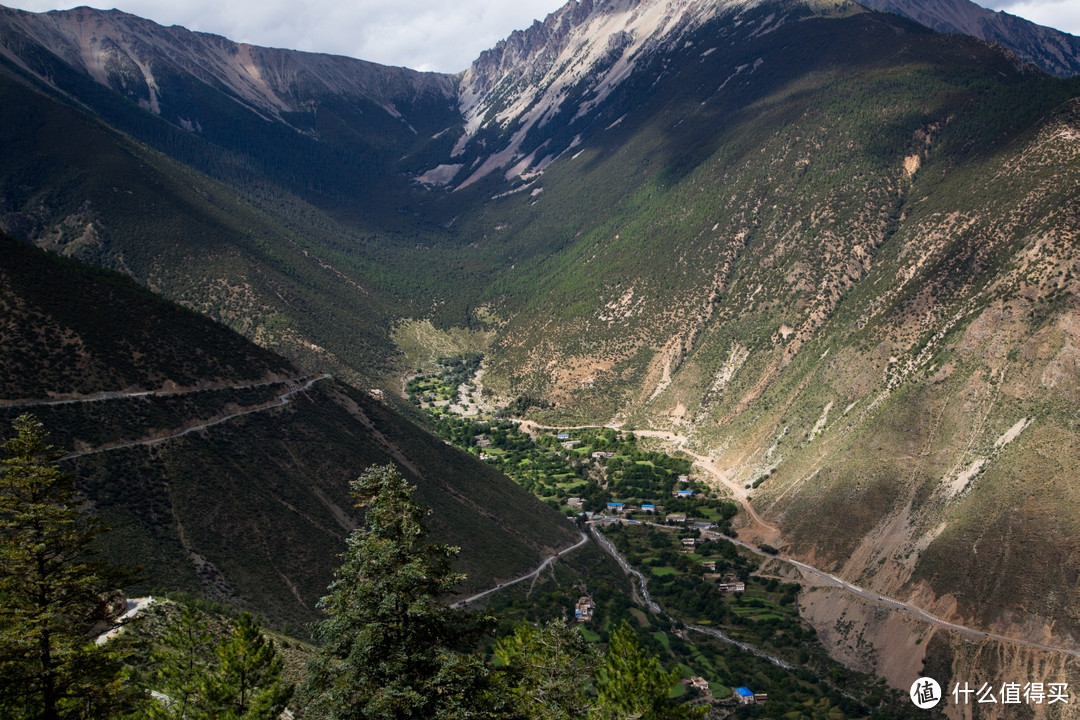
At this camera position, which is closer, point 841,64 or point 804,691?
point 804,691

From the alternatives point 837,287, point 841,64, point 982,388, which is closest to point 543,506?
point 982,388

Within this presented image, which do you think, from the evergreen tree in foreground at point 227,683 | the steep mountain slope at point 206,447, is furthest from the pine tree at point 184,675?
the steep mountain slope at point 206,447

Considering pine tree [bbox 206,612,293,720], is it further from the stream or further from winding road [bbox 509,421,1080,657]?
winding road [bbox 509,421,1080,657]

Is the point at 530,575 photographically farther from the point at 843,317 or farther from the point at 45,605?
the point at 843,317

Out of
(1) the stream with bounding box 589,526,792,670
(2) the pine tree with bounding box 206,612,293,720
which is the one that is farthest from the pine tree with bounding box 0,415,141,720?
(1) the stream with bounding box 589,526,792,670

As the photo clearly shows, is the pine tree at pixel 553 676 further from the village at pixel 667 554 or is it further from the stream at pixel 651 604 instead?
the stream at pixel 651 604

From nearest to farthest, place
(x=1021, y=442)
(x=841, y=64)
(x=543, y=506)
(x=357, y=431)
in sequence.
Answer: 1. (x=1021, y=442)
2. (x=357, y=431)
3. (x=543, y=506)
4. (x=841, y=64)

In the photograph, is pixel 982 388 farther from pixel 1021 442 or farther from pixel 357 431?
pixel 357 431
